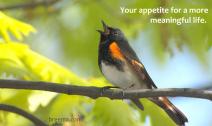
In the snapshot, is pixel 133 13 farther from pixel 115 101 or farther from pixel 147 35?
pixel 115 101

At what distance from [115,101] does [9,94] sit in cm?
43

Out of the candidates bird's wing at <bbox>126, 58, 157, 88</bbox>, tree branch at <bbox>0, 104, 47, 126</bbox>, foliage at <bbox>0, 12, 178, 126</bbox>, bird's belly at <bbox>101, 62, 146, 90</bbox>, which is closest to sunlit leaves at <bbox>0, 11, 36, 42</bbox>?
foliage at <bbox>0, 12, 178, 126</bbox>

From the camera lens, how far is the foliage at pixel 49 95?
6.43 feet

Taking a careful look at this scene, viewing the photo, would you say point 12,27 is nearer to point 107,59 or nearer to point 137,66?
point 107,59

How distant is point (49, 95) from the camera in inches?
82.1

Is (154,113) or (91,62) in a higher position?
(91,62)

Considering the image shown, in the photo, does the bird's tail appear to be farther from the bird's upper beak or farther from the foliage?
the bird's upper beak

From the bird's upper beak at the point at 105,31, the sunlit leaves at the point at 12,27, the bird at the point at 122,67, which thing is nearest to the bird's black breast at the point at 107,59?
the bird at the point at 122,67

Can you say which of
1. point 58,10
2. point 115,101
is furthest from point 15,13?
point 115,101

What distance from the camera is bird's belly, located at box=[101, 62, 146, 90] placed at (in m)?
2.35

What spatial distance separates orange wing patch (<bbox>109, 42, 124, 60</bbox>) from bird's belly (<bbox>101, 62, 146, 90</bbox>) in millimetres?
57

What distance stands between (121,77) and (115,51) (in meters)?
0.14

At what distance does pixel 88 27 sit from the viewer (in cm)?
283

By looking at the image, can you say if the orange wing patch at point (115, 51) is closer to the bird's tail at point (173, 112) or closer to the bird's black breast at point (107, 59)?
the bird's black breast at point (107, 59)
